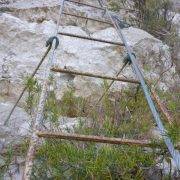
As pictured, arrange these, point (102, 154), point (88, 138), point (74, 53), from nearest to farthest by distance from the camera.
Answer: point (88, 138) → point (102, 154) → point (74, 53)

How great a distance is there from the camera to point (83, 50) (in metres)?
4.94

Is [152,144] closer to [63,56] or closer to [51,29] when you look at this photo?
[63,56]

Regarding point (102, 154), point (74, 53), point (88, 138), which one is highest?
point (88, 138)

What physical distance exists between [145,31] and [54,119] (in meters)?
3.43

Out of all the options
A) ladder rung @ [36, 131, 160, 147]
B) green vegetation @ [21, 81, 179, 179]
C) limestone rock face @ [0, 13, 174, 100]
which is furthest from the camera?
limestone rock face @ [0, 13, 174, 100]

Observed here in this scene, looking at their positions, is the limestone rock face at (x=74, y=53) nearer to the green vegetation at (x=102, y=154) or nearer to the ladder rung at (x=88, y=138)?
the green vegetation at (x=102, y=154)

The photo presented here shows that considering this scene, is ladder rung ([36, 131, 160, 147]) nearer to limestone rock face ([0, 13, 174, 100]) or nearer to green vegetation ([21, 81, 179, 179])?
green vegetation ([21, 81, 179, 179])

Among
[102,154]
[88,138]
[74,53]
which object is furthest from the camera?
[74,53]

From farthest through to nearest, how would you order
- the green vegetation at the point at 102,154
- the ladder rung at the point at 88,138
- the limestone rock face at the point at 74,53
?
the limestone rock face at the point at 74,53
the green vegetation at the point at 102,154
the ladder rung at the point at 88,138

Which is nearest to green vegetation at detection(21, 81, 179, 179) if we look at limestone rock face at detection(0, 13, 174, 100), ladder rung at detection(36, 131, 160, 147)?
ladder rung at detection(36, 131, 160, 147)

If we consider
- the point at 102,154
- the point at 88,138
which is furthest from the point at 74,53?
the point at 88,138

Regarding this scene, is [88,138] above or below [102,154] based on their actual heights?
above

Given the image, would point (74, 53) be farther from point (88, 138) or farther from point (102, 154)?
point (88, 138)

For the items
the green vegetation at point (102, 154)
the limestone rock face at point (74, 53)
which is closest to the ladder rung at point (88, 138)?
the green vegetation at point (102, 154)
